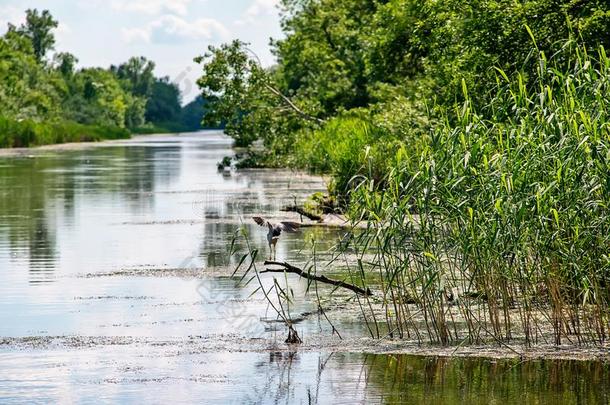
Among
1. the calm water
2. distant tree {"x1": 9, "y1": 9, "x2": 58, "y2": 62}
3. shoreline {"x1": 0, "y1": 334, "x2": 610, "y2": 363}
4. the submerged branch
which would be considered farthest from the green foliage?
distant tree {"x1": 9, "y1": 9, "x2": 58, "y2": 62}

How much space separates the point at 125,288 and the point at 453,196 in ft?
17.2

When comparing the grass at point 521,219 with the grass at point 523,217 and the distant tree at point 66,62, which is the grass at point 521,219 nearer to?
the grass at point 523,217

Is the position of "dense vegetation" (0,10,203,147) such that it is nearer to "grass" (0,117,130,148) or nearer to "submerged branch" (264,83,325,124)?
"grass" (0,117,130,148)

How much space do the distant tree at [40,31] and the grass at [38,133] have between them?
28.6m

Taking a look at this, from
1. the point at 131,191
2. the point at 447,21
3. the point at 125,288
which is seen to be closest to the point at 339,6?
the point at 131,191

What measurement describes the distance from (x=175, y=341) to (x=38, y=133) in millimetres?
82437

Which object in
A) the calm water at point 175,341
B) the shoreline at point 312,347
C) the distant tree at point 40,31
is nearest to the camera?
the calm water at point 175,341

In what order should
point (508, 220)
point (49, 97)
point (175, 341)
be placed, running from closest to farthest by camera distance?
point (508, 220) → point (175, 341) → point (49, 97)

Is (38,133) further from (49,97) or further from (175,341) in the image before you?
(175,341)

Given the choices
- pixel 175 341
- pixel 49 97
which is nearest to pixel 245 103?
pixel 175 341

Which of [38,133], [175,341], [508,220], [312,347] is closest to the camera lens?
[508,220]

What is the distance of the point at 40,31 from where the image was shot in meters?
151

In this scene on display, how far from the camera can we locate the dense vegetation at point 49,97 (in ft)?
322

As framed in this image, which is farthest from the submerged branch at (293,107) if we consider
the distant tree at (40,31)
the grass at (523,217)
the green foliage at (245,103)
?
the distant tree at (40,31)
